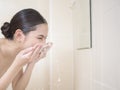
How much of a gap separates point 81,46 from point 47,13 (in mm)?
385

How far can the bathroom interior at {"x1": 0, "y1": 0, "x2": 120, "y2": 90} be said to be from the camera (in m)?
0.76

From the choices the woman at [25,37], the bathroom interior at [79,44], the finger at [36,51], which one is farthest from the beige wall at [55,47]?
the finger at [36,51]

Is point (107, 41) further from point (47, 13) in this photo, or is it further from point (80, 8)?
point (47, 13)

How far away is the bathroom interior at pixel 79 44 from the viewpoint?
29.8 inches

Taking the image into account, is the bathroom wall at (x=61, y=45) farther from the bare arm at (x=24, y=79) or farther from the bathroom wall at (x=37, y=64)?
the bare arm at (x=24, y=79)

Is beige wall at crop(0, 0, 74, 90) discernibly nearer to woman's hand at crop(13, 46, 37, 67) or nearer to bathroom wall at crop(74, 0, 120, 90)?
bathroom wall at crop(74, 0, 120, 90)

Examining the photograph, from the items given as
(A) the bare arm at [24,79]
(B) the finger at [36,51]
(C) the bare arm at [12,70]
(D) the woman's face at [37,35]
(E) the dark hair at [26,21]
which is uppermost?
(E) the dark hair at [26,21]

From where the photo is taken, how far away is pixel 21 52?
0.80 metres

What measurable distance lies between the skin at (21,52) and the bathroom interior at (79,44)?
0.24 m

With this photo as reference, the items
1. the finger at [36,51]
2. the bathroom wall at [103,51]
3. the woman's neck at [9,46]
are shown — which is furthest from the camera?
the woman's neck at [9,46]

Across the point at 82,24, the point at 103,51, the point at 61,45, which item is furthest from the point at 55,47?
the point at 103,51

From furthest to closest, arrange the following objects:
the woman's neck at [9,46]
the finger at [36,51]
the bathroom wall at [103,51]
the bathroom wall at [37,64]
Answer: the bathroom wall at [37,64]
the woman's neck at [9,46]
the finger at [36,51]
the bathroom wall at [103,51]

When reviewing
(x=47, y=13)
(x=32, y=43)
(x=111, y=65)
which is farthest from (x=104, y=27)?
(x=47, y=13)

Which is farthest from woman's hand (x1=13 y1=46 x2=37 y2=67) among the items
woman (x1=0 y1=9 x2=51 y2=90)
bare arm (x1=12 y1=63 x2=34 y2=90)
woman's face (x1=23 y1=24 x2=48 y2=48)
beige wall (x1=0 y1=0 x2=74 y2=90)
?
beige wall (x1=0 y1=0 x2=74 y2=90)
